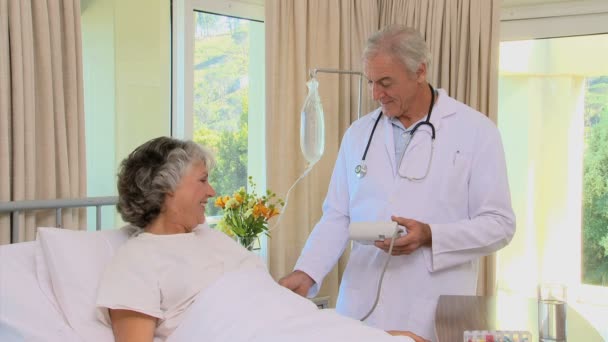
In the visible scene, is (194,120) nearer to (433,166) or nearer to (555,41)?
(433,166)

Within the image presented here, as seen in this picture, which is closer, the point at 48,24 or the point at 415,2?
the point at 48,24

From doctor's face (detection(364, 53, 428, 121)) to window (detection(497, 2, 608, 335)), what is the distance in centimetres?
157

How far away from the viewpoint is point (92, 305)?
5.72 ft

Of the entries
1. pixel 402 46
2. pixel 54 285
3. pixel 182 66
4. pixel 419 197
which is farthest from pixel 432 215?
pixel 182 66

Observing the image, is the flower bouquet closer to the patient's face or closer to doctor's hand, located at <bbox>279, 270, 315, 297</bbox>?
doctor's hand, located at <bbox>279, 270, 315, 297</bbox>

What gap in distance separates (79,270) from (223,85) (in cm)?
183

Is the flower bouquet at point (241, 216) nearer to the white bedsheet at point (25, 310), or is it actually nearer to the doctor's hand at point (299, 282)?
the doctor's hand at point (299, 282)

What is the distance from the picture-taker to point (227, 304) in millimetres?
1630

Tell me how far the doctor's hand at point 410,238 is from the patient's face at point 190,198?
0.58m

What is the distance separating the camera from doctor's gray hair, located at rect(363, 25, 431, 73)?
7.20 ft

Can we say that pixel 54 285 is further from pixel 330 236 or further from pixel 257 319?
pixel 330 236

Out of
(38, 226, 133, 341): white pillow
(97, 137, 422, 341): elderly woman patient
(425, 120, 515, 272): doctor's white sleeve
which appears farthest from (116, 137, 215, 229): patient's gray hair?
(425, 120, 515, 272): doctor's white sleeve

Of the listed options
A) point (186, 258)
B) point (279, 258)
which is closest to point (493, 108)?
point (279, 258)

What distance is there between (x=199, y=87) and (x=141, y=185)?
163cm
